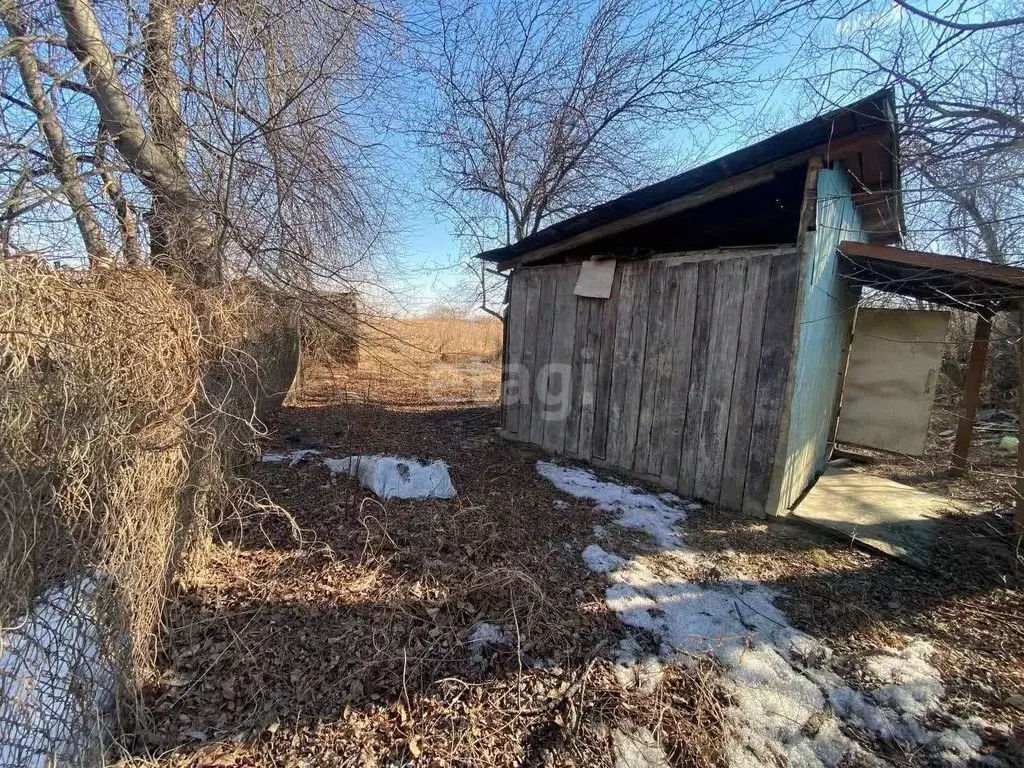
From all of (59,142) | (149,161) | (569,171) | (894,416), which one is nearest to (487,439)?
(149,161)

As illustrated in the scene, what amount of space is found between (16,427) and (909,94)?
535cm

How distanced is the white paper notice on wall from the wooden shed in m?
0.02

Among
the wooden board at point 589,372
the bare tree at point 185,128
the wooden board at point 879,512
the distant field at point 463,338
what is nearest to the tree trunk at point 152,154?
the bare tree at point 185,128

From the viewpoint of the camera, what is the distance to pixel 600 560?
2.78 meters

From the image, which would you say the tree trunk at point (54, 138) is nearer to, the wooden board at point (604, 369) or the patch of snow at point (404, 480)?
the patch of snow at point (404, 480)

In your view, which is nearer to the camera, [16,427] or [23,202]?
[16,427]

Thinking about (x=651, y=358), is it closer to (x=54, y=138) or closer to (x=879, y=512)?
(x=879, y=512)

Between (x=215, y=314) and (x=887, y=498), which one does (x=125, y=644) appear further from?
A: (x=887, y=498)

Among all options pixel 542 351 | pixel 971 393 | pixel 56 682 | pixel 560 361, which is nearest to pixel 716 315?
pixel 560 361

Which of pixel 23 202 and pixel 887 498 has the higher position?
pixel 23 202

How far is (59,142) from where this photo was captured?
294 centimetres

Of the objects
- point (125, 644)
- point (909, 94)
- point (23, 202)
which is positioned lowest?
point (125, 644)

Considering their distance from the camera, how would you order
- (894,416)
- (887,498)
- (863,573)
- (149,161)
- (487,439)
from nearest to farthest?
1. (863,573)
2. (149,161)
3. (887,498)
4. (894,416)
5. (487,439)

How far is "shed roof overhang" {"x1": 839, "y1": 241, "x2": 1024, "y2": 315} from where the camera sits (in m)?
2.98
